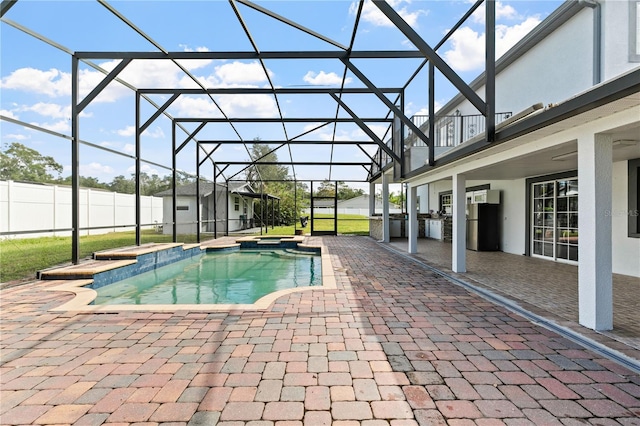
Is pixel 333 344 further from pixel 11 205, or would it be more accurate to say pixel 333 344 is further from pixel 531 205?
pixel 11 205

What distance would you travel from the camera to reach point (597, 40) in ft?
20.7

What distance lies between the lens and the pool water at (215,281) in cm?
515

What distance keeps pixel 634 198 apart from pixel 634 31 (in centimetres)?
270

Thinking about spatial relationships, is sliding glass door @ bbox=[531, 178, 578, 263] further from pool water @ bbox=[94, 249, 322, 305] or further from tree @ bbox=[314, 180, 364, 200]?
tree @ bbox=[314, 180, 364, 200]

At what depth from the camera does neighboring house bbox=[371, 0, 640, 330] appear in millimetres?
3029

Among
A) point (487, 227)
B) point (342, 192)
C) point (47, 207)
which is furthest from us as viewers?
point (342, 192)

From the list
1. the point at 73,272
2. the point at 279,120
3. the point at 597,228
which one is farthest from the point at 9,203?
the point at 597,228

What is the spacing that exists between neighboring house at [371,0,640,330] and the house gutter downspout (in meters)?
0.02

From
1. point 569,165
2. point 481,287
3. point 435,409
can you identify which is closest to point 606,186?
point 481,287

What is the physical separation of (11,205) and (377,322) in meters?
9.42

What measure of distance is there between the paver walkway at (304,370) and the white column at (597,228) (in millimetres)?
526

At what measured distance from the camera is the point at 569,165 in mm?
6129

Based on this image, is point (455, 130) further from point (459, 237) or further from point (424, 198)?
point (424, 198)

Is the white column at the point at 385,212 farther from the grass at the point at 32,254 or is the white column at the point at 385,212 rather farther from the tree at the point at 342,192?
the tree at the point at 342,192
